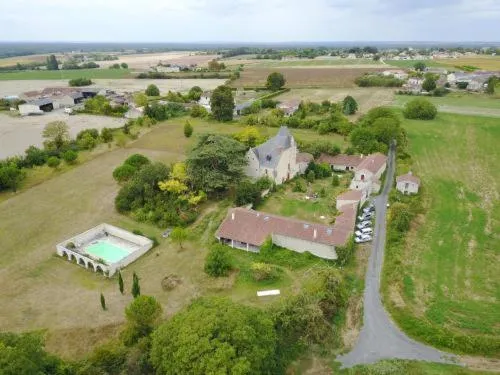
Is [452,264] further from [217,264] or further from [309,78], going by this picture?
[309,78]

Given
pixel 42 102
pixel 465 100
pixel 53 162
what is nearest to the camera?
pixel 53 162

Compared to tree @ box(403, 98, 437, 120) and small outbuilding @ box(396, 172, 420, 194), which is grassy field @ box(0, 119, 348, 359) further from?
tree @ box(403, 98, 437, 120)

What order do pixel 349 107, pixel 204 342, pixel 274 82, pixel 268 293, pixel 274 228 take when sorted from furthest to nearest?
pixel 274 82
pixel 349 107
pixel 274 228
pixel 268 293
pixel 204 342

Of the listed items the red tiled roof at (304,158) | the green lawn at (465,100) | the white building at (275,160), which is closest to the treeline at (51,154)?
the white building at (275,160)

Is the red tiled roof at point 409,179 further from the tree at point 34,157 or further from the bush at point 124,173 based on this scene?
the tree at point 34,157

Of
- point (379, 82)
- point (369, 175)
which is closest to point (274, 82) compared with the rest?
point (379, 82)

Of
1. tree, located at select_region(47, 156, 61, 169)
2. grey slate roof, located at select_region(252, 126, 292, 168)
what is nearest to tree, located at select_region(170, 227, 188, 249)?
grey slate roof, located at select_region(252, 126, 292, 168)
